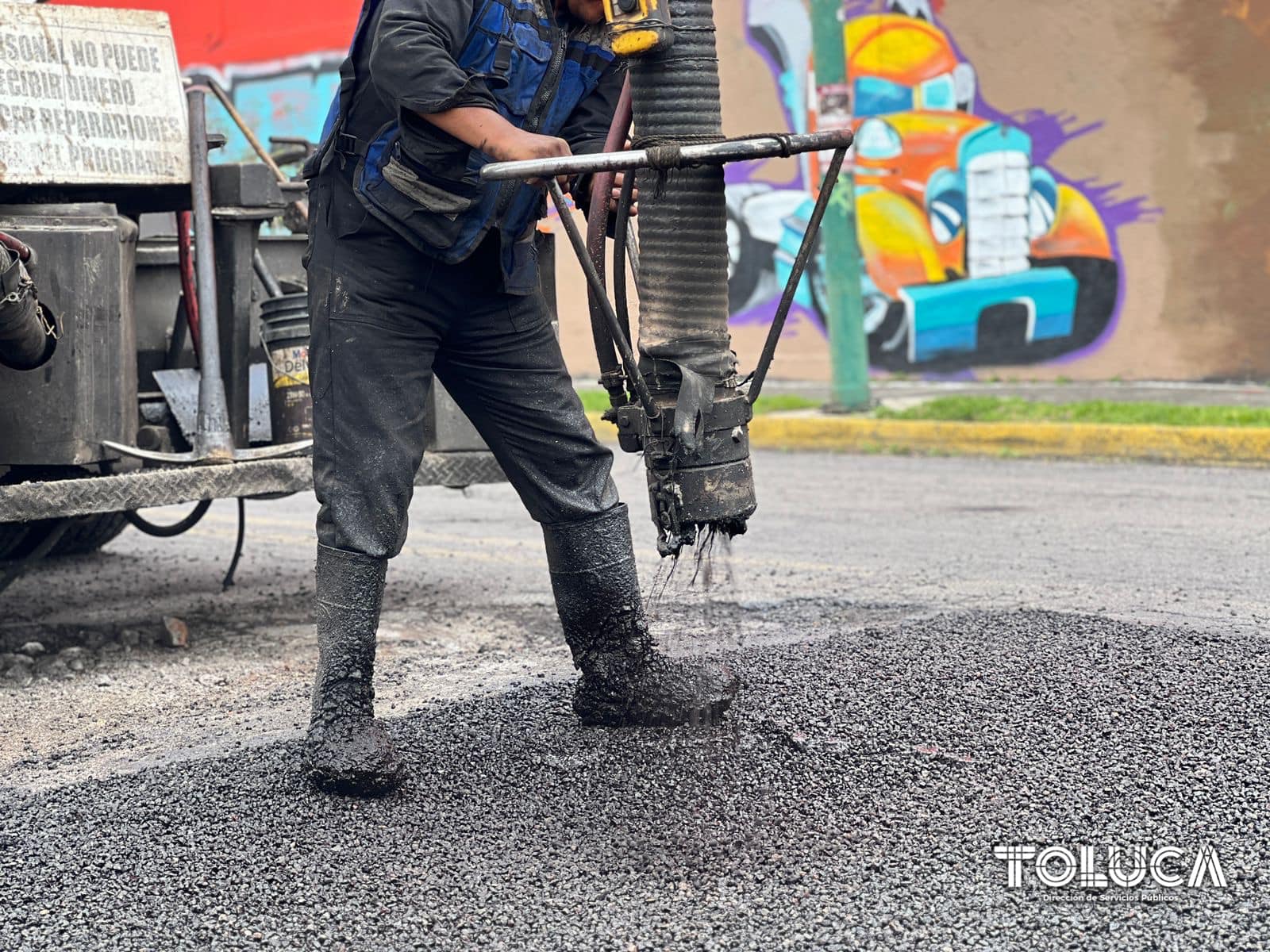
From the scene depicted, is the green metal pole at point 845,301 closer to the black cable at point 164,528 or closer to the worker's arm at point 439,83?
the black cable at point 164,528

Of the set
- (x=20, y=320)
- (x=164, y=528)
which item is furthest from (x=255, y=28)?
(x=20, y=320)

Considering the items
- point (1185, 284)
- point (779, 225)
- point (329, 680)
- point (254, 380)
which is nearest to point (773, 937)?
point (329, 680)

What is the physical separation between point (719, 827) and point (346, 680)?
0.87 meters

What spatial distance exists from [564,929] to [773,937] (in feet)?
1.12

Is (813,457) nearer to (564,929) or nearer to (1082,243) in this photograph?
(1082,243)

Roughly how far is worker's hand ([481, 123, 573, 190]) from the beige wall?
28.6 ft

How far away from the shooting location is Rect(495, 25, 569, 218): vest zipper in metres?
3.07

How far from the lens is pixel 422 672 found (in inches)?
174

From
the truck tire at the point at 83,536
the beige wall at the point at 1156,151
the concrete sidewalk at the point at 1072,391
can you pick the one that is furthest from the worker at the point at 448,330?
the beige wall at the point at 1156,151

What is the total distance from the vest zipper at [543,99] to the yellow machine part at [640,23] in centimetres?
41

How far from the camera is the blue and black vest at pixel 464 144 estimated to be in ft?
9.68

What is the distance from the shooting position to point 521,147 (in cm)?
275

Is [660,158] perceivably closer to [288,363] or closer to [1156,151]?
[288,363]

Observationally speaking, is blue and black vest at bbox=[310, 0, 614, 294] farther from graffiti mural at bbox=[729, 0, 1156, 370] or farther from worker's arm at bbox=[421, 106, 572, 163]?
graffiti mural at bbox=[729, 0, 1156, 370]
